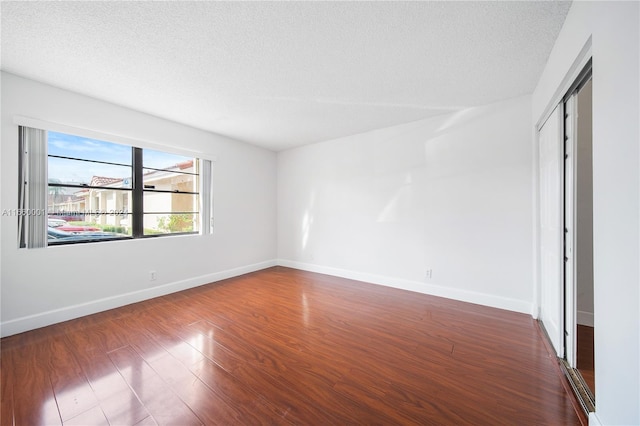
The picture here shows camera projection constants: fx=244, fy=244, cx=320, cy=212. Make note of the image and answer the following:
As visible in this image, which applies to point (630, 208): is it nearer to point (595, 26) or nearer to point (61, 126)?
point (595, 26)

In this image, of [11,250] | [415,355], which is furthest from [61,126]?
[415,355]

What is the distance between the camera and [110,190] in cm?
326

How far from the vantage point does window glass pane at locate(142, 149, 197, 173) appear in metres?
3.64

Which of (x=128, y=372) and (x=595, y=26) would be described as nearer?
(x=595, y=26)

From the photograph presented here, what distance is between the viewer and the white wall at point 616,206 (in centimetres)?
102

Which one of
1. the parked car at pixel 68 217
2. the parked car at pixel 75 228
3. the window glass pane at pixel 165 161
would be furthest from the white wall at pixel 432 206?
the parked car at pixel 68 217

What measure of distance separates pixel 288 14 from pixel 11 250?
11.5 ft

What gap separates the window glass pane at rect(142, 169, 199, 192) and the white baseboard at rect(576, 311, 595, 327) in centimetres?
552

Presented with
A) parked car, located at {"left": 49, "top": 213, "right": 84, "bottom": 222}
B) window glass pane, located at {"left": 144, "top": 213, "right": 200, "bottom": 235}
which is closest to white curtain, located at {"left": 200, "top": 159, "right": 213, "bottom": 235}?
window glass pane, located at {"left": 144, "top": 213, "right": 200, "bottom": 235}

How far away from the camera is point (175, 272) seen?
3859 mm

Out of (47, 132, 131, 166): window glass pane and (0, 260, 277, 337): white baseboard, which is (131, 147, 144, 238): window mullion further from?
(0, 260, 277, 337): white baseboard

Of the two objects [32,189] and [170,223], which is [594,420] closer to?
[170,223]

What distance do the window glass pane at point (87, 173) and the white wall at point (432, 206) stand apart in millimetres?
3036

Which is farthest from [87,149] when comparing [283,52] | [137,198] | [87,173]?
[283,52]
